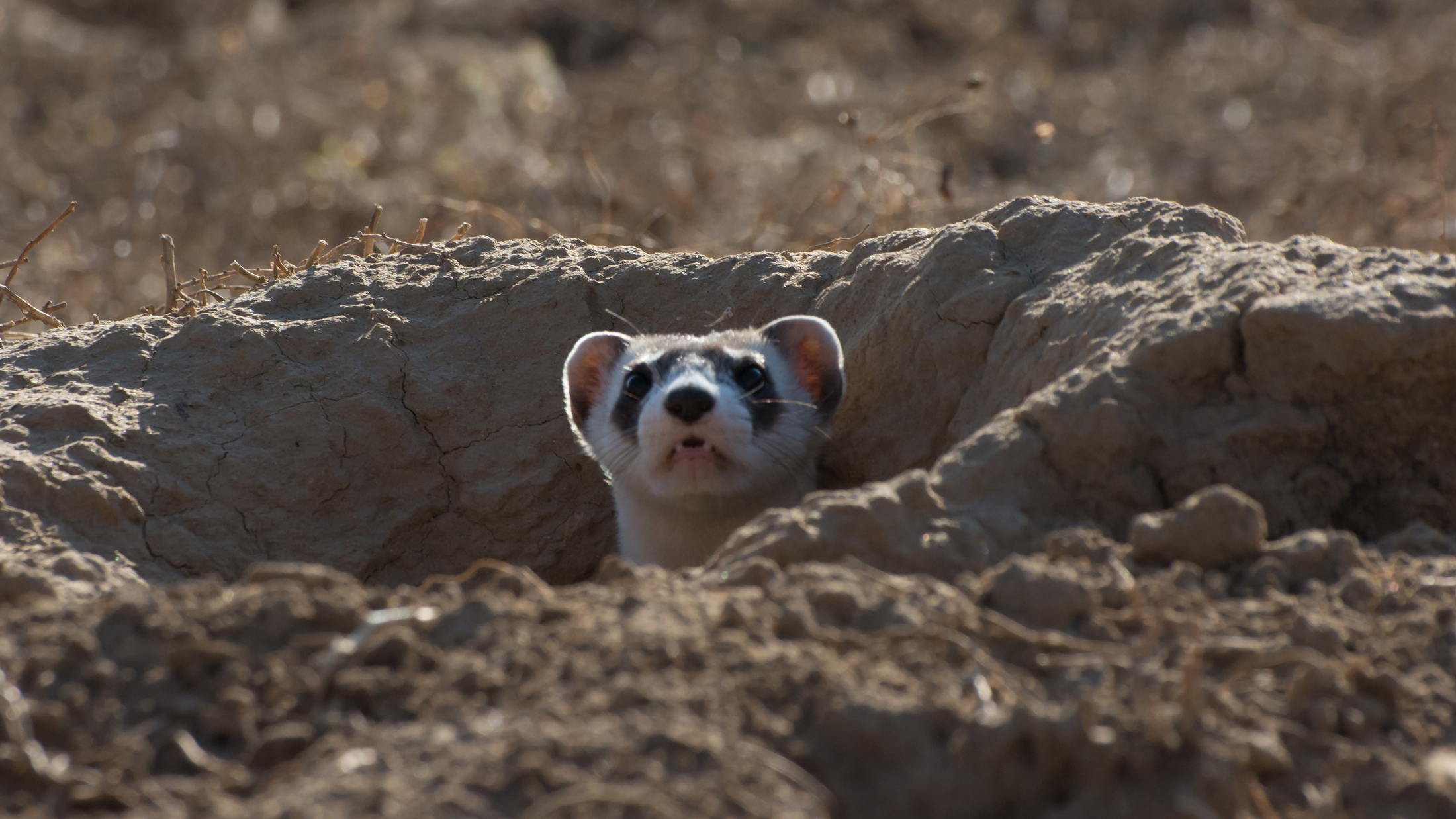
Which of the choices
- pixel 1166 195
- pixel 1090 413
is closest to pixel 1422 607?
pixel 1090 413

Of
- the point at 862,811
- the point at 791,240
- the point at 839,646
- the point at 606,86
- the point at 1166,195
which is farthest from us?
the point at 606,86

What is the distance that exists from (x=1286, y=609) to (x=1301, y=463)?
78 cm

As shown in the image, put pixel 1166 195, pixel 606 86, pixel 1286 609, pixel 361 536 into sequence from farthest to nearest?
1. pixel 606 86
2. pixel 1166 195
3. pixel 361 536
4. pixel 1286 609

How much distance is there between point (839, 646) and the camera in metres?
2.70

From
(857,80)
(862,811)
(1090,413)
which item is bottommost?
(862,811)

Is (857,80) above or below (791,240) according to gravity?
above

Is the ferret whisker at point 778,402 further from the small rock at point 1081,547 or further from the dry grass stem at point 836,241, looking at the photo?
the small rock at point 1081,547

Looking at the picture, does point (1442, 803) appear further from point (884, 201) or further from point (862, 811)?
point (884, 201)

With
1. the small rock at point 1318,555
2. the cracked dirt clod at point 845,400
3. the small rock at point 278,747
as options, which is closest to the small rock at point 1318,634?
the small rock at point 1318,555

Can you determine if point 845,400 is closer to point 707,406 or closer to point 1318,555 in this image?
point 707,406

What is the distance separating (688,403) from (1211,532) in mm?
2122

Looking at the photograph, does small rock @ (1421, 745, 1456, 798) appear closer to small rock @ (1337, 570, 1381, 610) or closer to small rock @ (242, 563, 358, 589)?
small rock @ (1337, 570, 1381, 610)

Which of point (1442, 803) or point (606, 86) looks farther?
point (606, 86)

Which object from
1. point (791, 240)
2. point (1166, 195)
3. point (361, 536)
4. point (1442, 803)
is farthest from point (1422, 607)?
point (1166, 195)
